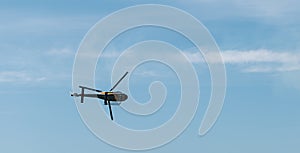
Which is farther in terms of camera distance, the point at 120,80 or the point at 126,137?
the point at 120,80

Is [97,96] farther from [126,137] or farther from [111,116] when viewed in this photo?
[126,137]

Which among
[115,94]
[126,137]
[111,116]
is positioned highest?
[115,94]

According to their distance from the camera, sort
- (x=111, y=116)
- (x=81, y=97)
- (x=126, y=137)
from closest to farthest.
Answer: (x=126, y=137)
(x=111, y=116)
(x=81, y=97)

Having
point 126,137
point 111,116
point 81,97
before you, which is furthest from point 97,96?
point 126,137

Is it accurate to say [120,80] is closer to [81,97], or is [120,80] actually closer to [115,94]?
[115,94]

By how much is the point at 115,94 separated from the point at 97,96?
6.63 metres

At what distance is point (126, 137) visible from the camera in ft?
296

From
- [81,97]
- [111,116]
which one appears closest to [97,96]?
[81,97]

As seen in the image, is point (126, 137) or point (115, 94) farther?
point (115, 94)

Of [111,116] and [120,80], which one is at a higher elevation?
[120,80]

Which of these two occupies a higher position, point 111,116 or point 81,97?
point 81,97

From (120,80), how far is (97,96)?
9219 millimetres

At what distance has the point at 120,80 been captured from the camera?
103188mm

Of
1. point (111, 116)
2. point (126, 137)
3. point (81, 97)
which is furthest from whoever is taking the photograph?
Result: point (81, 97)
